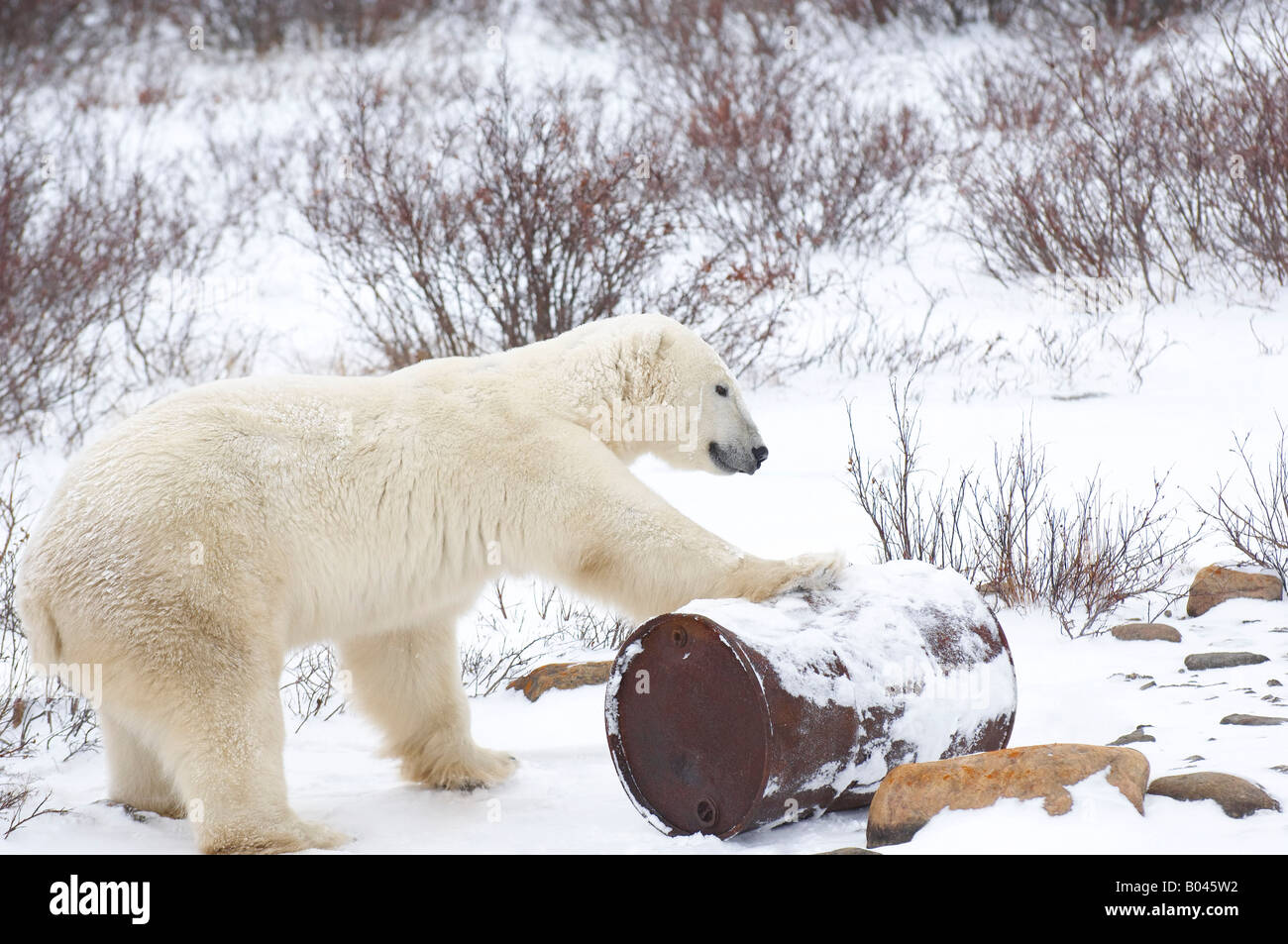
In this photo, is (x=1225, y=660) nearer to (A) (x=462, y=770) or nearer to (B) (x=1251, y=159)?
(A) (x=462, y=770)

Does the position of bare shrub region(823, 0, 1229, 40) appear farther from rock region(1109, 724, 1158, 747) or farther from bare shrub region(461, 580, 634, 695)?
rock region(1109, 724, 1158, 747)

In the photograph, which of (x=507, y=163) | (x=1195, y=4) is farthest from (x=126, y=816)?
(x=1195, y=4)

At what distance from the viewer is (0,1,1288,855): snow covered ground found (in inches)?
94.6

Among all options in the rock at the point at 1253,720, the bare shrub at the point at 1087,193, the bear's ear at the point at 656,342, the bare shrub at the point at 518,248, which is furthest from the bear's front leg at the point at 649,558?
the bare shrub at the point at 1087,193

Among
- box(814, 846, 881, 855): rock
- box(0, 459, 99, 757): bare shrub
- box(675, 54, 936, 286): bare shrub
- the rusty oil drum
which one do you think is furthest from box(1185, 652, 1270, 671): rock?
box(675, 54, 936, 286): bare shrub

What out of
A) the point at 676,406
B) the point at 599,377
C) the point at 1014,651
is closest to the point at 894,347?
the point at 1014,651

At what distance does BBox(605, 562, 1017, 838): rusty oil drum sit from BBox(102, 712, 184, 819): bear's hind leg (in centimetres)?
103

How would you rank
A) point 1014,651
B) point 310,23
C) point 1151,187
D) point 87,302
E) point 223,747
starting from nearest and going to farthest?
point 223,747, point 1014,651, point 87,302, point 1151,187, point 310,23

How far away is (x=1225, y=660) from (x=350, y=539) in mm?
2173

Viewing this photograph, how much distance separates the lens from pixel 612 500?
103 inches

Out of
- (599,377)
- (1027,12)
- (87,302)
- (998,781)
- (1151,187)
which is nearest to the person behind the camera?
(998,781)

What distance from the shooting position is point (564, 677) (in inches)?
145

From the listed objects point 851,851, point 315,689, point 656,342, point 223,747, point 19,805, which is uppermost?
point 656,342

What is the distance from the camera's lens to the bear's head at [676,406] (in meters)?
2.94
